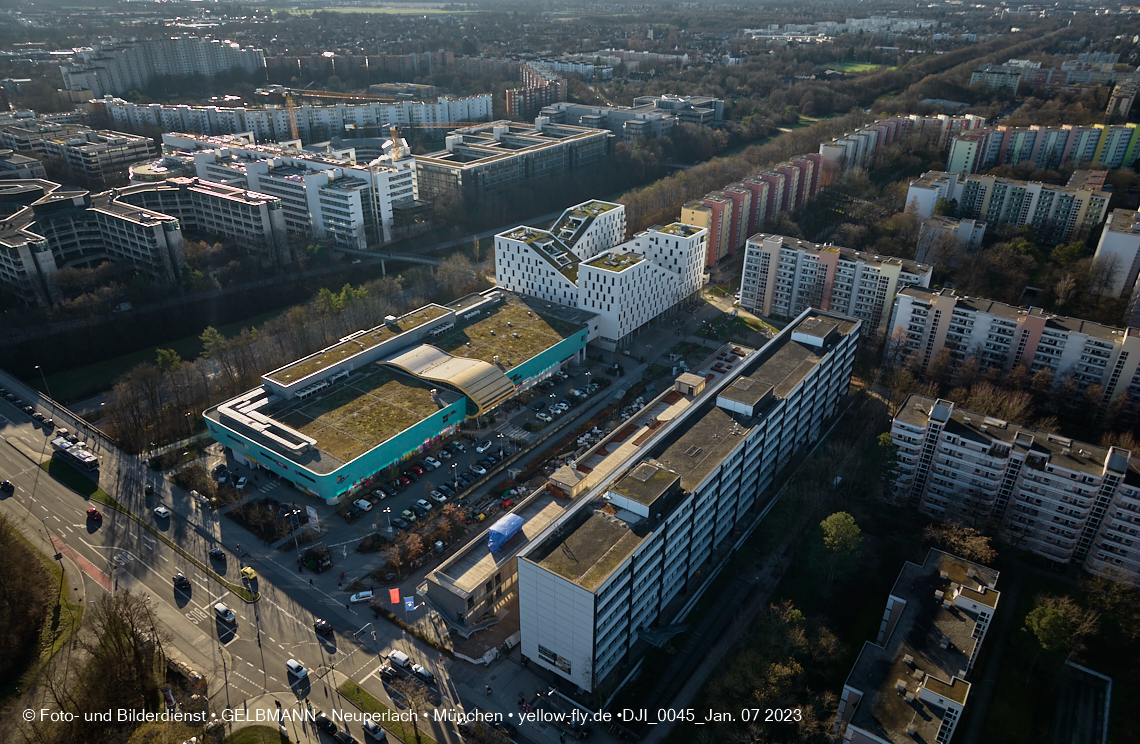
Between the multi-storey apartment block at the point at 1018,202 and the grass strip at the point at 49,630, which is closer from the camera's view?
the grass strip at the point at 49,630

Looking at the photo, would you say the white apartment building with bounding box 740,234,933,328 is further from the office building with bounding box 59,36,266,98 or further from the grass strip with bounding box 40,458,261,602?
the office building with bounding box 59,36,266,98

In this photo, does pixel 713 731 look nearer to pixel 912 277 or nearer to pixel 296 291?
pixel 912 277

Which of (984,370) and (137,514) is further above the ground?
(984,370)

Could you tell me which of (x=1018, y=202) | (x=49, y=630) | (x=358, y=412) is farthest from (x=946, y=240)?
(x=49, y=630)

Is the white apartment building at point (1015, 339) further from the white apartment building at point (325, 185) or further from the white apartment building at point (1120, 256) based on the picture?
the white apartment building at point (325, 185)

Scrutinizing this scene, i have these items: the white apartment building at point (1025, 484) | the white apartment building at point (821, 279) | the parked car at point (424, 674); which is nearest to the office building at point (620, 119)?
the white apartment building at point (821, 279)

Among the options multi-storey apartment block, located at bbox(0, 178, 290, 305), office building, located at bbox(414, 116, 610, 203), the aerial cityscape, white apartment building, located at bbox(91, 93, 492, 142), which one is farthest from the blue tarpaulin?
white apartment building, located at bbox(91, 93, 492, 142)

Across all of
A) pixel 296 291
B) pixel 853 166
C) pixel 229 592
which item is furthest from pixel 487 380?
pixel 853 166
